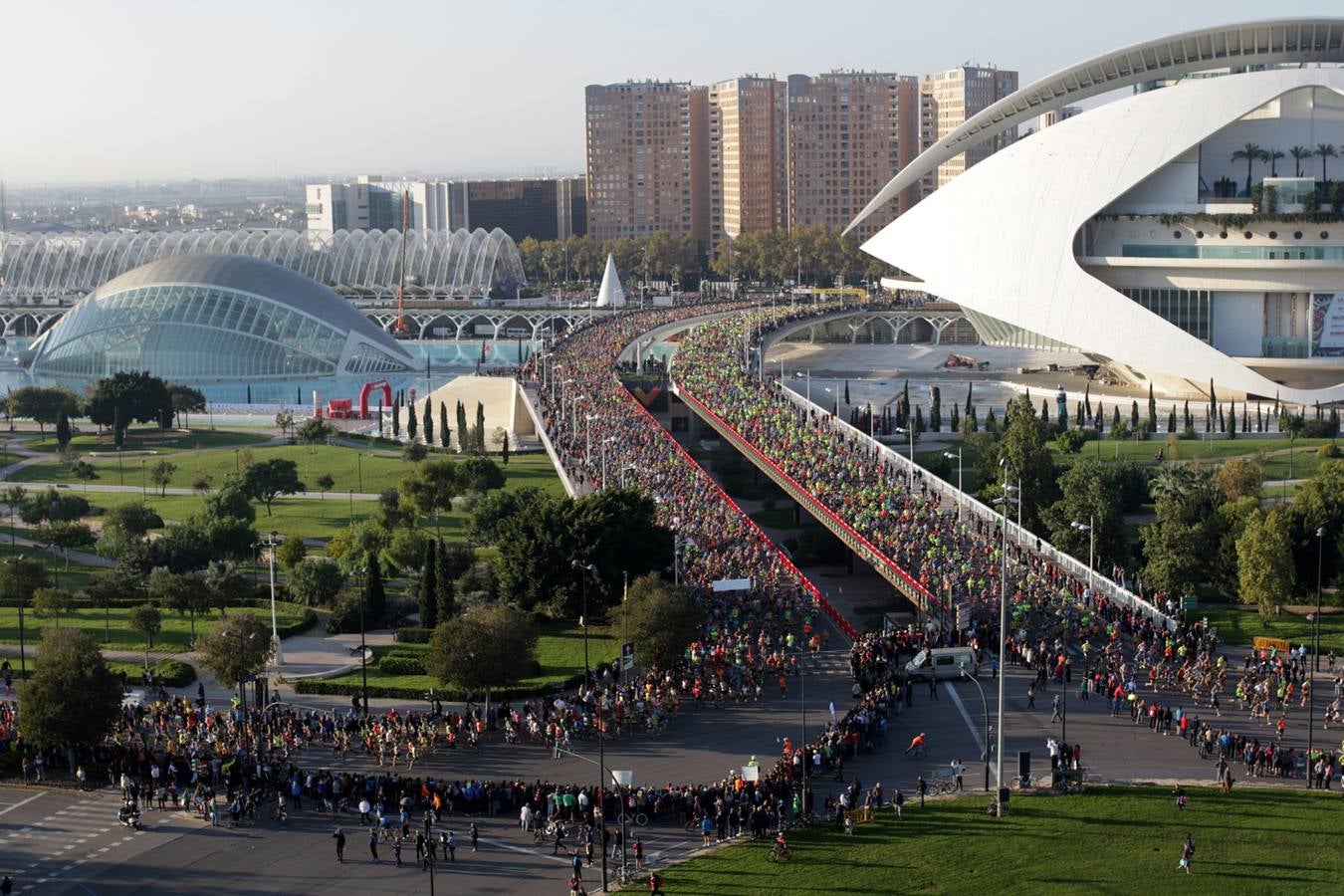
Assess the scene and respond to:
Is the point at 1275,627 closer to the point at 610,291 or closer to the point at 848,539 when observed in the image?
the point at 848,539

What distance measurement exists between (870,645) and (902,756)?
4.50m

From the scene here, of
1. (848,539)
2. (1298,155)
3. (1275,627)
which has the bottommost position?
(1275,627)

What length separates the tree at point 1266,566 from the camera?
110 feet

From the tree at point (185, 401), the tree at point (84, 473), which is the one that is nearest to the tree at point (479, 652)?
the tree at point (84, 473)

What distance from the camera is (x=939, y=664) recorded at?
29391 millimetres

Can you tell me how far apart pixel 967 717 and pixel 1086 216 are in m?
38.3

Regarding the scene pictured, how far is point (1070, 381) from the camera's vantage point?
70625mm

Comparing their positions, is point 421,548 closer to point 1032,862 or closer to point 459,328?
point 1032,862

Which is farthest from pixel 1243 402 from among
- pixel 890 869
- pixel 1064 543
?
pixel 890 869

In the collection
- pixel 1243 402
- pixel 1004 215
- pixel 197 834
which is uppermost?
pixel 1004 215

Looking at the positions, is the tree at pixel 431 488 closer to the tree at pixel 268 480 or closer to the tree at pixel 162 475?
the tree at pixel 268 480

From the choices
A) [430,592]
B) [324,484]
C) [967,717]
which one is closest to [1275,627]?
[967,717]

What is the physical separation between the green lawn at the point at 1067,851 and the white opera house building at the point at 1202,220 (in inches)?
1580

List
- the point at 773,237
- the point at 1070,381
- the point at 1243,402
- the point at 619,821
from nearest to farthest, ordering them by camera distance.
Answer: the point at 619,821
the point at 1243,402
the point at 1070,381
the point at 773,237
